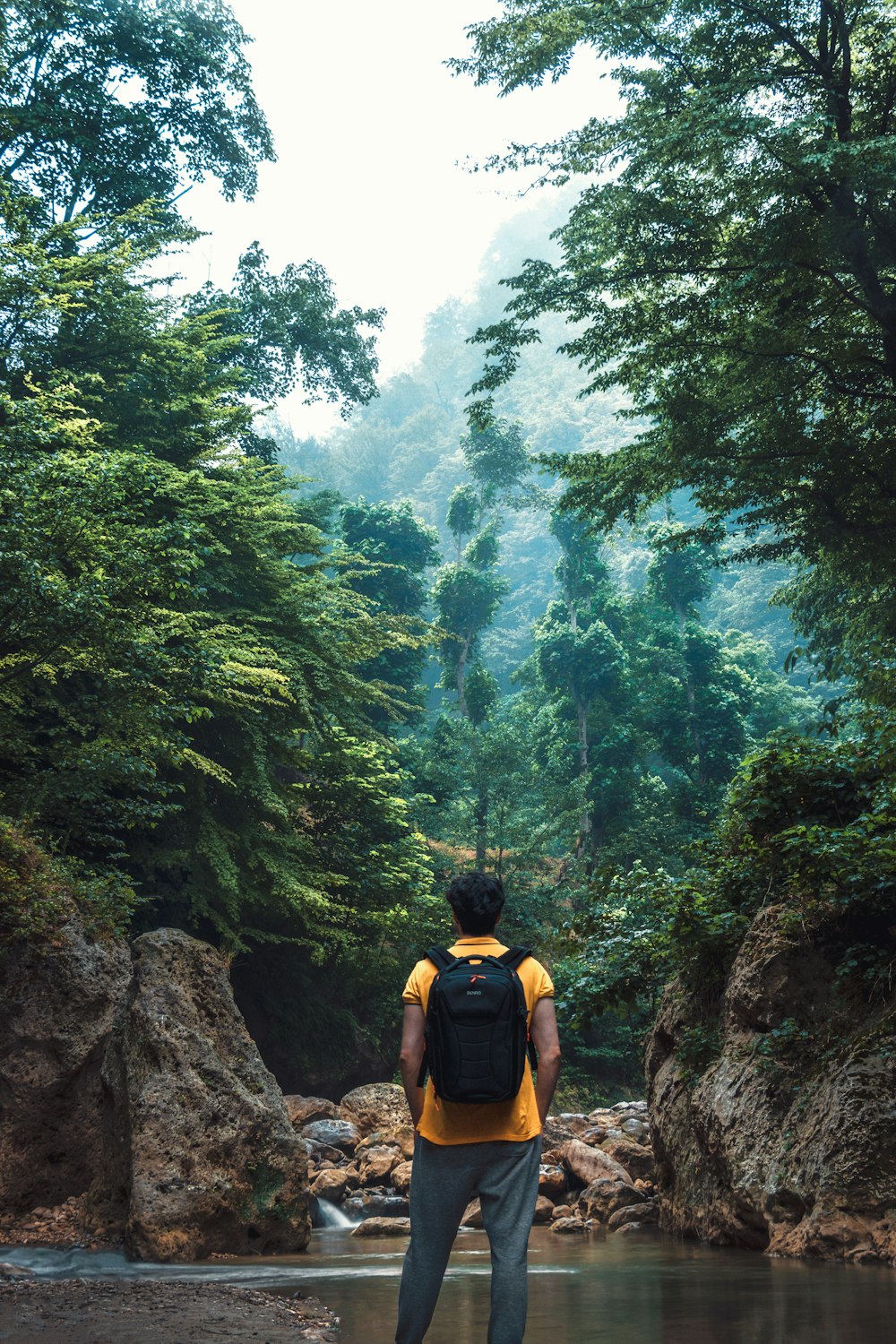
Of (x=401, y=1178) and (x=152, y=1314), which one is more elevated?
(x=401, y=1178)

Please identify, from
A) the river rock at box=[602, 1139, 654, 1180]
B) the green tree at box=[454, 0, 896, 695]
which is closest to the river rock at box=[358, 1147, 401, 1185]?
the river rock at box=[602, 1139, 654, 1180]

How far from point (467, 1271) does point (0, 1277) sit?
2.97 m

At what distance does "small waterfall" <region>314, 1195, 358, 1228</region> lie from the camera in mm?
11586

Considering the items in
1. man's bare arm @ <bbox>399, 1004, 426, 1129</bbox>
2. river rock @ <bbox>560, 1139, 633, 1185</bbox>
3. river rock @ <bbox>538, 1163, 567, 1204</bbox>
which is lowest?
river rock @ <bbox>538, 1163, 567, 1204</bbox>

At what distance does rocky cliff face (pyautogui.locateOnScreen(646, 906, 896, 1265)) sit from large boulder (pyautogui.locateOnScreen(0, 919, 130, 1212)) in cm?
470

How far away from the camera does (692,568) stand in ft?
139

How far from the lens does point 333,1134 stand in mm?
15555

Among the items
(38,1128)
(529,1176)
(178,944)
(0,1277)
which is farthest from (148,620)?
(529,1176)

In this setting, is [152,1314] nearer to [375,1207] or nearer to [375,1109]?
[375,1207]

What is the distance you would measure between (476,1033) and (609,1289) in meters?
3.99

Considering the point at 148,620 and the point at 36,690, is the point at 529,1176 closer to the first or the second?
the point at 148,620

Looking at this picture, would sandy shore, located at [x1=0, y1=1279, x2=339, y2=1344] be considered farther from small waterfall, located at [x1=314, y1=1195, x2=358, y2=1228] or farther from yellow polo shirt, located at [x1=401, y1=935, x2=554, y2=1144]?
small waterfall, located at [x1=314, y1=1195, x2=358, y2=1228]

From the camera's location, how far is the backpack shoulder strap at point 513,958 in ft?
11.2

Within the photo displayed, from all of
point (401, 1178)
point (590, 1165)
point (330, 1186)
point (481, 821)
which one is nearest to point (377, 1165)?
point (401, 1178)
